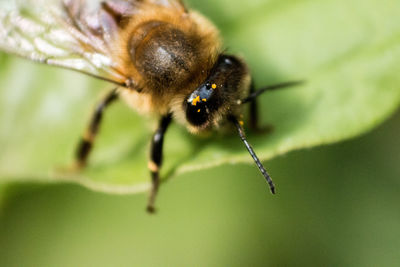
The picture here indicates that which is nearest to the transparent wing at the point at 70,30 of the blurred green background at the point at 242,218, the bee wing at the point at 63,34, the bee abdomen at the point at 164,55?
the bee wing at the point at 63,34

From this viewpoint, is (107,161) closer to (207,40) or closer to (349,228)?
(207,40)

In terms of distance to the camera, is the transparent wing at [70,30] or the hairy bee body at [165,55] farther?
the transparent wing at [70,30]

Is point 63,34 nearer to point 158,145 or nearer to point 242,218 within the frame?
point 158,145

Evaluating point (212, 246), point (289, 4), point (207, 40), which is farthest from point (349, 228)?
point (207, 40)

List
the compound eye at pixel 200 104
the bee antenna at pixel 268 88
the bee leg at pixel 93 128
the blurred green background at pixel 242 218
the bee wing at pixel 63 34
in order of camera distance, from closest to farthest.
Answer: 1. the compound eye at pixel 200 104
2. the bee antenna at pixel 268 88
3. the bee wing at pixel 63 34
4. the bee leg at pixel 93 128
5. the blurred green background at pixel 242 218

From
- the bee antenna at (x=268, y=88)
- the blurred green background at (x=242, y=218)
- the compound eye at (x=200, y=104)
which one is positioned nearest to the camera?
the compound eye at (x=200, y=104)

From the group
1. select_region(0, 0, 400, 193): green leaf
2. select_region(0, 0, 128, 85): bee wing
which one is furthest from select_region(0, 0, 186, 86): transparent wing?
select_region(0, 0, 400, 193): green leaf

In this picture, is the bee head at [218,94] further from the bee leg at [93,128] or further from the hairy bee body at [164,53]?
the bee leg at [93,128]

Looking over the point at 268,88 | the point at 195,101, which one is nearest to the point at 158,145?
the point at 195,101
